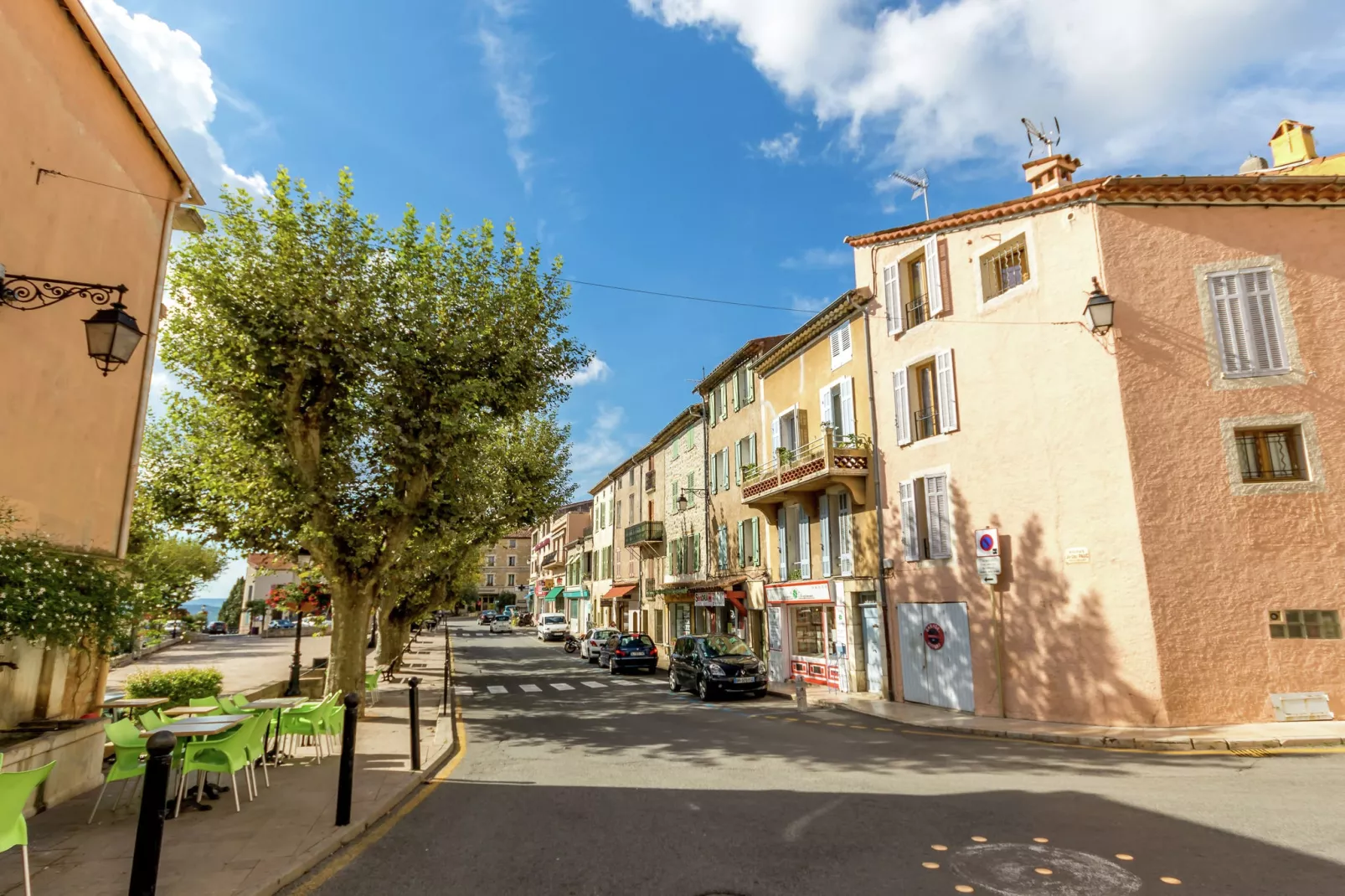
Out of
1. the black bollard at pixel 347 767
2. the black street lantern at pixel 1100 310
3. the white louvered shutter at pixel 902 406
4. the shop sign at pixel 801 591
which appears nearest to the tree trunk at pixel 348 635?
the black bollard at pixel 347 767

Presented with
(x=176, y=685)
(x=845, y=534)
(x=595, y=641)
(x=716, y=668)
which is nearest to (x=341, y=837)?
(x=176, y=685)

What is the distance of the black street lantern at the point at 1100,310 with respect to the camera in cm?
1288

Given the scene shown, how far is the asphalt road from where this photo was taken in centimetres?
511

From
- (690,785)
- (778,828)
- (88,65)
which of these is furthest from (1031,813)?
(88,65)

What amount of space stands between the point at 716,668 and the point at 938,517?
22.1 ft

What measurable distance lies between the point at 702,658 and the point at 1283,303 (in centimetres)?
1445

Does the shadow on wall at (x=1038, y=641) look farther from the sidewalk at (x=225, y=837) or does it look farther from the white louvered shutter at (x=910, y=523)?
the sidewalk at (x=225, y=837)

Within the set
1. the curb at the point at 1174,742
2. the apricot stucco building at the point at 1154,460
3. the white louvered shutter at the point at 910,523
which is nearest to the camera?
the curb at the point at 1174,742

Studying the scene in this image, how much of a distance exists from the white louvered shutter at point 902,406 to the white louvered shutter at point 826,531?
136 inches

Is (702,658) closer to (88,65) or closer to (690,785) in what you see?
(690,785)

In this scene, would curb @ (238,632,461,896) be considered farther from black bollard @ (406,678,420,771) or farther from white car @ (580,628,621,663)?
white car @ (580,628,621,663)

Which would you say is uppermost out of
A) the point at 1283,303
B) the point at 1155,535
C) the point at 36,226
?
the point at 1283,303

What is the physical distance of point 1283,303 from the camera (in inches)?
504

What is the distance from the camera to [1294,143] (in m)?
17.4
